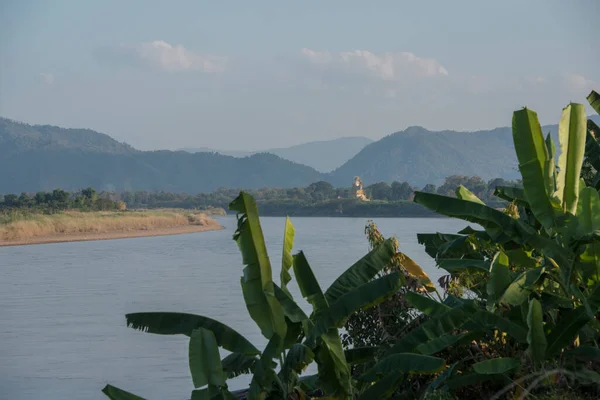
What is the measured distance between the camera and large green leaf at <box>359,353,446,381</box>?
6398 mm

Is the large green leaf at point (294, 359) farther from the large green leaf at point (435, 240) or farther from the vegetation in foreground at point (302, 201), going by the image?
the vegetation in foreground at point (302, 201)

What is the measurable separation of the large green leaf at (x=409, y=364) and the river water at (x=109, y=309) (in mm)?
4368

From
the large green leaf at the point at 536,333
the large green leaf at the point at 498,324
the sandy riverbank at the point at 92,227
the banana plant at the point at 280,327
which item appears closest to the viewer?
the large green leaf at the point at 536,333

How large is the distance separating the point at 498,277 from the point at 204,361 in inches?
88.2

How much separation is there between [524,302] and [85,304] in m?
15.3

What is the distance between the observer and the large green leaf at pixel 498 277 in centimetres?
683

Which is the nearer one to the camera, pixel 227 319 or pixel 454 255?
pixel 454 255

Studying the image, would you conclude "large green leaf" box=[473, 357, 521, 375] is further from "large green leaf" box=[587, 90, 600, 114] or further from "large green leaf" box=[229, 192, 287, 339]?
"large green leaf" box=[587, 90, 600, 114]

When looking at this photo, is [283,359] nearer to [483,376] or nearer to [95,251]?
[483,376]

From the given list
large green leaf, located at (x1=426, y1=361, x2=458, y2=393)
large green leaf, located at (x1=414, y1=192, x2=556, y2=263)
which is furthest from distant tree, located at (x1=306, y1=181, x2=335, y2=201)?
large green leaf, located at (x1=426, y1=361, x2=458, y2=393)

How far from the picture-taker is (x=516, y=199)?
8.01m

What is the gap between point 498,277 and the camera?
684cm

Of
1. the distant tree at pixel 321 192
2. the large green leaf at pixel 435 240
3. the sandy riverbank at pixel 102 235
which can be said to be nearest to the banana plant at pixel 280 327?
the large green leaf at pixel 435 240

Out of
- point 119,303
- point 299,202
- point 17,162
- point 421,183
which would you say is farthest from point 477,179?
point 17,162
